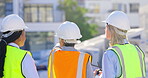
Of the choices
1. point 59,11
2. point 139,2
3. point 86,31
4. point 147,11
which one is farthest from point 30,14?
point 139,2

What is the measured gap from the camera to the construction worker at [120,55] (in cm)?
298

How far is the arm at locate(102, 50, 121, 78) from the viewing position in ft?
9.71

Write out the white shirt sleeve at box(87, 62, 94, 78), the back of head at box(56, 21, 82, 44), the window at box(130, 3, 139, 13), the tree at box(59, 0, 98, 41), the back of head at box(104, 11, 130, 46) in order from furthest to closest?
the window at box(130, 3, 139, 13)
the tree at box(59, 0, 98, 41)
the back of head at box(56, 21, 82, 44)
the white shirt sleeve at box(87, 62, 94, 78)
the back of head at box(104, 11, 130, 46)

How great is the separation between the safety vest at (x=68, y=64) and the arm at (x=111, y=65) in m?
0.40

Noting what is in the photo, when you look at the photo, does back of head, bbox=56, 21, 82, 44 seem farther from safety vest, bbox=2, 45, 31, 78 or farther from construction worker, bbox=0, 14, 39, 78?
safety vest, bbox=2, 45, 31, 78

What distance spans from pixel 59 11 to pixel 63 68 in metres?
22.4

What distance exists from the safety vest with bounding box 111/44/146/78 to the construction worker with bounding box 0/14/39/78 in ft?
2.81

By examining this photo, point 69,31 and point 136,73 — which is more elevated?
point 69,31

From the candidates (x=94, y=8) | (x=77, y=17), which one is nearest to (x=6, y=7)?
(x=77, y=17)

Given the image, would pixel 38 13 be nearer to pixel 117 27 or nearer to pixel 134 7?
pixel 134 7

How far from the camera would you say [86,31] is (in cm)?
2947

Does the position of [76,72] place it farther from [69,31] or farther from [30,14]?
[30,14]

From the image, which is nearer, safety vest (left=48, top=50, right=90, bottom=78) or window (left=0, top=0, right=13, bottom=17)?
safety vest (left=48, top=50, right=90, bottom=78)

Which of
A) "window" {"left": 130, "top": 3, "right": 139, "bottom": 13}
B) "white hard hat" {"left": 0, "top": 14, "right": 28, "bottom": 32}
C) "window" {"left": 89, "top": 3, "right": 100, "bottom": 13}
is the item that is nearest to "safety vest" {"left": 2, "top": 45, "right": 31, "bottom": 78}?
"white hard hat" {"left": 0, "top": 14, "right": 28, "bottom": 32}
